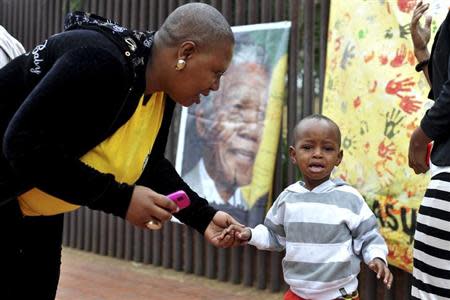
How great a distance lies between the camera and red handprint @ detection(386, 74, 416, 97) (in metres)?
3.99

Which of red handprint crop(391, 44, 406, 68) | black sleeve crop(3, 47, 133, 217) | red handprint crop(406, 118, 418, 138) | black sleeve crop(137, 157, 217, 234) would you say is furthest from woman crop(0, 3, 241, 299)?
red handprint crop(391, 44, 406, 68)

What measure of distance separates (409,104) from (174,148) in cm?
285

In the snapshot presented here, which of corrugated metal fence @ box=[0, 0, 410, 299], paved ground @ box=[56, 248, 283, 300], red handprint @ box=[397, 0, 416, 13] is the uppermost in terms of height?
red handprint @ box=[397, 0, 416, 13]

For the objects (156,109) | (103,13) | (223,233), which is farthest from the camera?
(103,13)

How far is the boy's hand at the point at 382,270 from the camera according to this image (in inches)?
106

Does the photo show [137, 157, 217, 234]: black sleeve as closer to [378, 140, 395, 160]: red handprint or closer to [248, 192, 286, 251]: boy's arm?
[248, 192, 286, 251]: boy's arm

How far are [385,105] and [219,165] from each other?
1907mm

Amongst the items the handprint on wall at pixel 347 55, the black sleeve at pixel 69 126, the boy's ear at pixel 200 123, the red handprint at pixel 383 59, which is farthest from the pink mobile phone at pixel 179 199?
the boy's ear at pixel 200 123

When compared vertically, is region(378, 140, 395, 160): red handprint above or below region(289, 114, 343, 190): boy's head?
below

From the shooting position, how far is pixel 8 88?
2.03m

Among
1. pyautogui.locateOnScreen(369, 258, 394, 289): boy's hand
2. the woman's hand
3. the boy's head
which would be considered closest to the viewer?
the woman's hand

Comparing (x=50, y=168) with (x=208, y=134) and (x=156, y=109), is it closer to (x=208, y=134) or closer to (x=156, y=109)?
(x=156, y=109)

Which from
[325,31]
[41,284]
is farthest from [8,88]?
[325,31]

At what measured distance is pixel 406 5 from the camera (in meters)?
4.06
